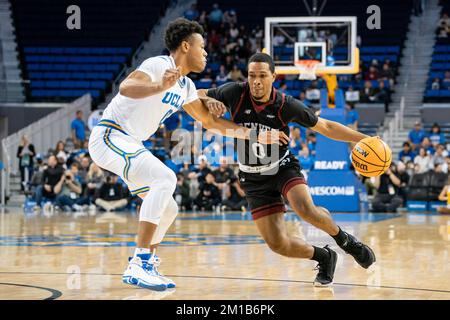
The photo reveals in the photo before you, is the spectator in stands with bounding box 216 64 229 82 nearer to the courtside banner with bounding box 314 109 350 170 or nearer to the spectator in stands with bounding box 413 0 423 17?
the spectator in stands with bounding box 413 0 423 17

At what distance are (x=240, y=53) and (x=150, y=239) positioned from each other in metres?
22.2

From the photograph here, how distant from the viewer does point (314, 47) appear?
63.0 ft

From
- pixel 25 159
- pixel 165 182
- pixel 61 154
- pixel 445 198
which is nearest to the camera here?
pixel 165 182

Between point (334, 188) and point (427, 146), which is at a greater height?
point (427, 146)

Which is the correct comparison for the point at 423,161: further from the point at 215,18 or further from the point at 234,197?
the point at 215,18

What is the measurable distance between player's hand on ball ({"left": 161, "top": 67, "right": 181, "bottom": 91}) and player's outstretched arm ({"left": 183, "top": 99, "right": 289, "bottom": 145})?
0.81 metres

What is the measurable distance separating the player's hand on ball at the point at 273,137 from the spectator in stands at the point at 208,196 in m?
13.5

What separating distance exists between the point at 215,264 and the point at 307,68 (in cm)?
1086

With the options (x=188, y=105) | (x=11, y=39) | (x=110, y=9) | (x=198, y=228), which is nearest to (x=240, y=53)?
(x=110, y=9)

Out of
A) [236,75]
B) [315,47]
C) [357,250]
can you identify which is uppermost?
[315,47]

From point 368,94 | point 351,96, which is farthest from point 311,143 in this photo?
point 368,94

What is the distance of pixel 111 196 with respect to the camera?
20.4 meters

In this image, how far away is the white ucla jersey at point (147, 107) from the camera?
680 centimetres

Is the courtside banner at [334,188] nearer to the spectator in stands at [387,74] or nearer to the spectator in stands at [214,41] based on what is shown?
the spectator in stands at [387,74]
